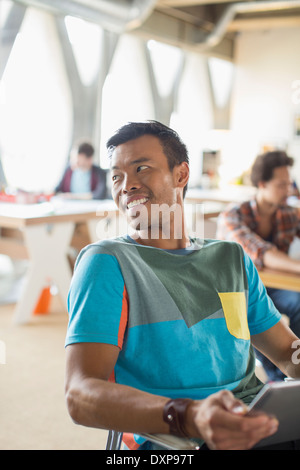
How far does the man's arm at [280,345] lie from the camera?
4.38ft

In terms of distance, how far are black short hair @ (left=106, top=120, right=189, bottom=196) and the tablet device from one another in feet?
2.19

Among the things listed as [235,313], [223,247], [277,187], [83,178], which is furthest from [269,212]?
[83,178]

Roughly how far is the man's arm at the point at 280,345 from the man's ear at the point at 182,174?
46cm

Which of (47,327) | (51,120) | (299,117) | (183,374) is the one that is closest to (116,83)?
(51,120)

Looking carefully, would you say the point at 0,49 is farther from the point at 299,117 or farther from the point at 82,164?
the point at 299,117

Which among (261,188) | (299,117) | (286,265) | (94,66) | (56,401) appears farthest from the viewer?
(299,117)

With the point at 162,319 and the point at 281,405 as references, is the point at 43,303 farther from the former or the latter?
the point at 281,405

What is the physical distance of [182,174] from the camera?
1.41m

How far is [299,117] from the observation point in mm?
8211

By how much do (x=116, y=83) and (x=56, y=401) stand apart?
204 inches

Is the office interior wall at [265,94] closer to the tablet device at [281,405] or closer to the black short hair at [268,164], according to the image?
the black short hair at [268,164]

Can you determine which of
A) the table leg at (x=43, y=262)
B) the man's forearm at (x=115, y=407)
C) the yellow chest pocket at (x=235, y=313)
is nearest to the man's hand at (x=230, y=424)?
the man's forearm at (x=115, y=407)

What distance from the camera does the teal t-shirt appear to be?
111 centimetres

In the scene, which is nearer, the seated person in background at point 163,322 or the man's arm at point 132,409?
the man's arm at point 132,409
